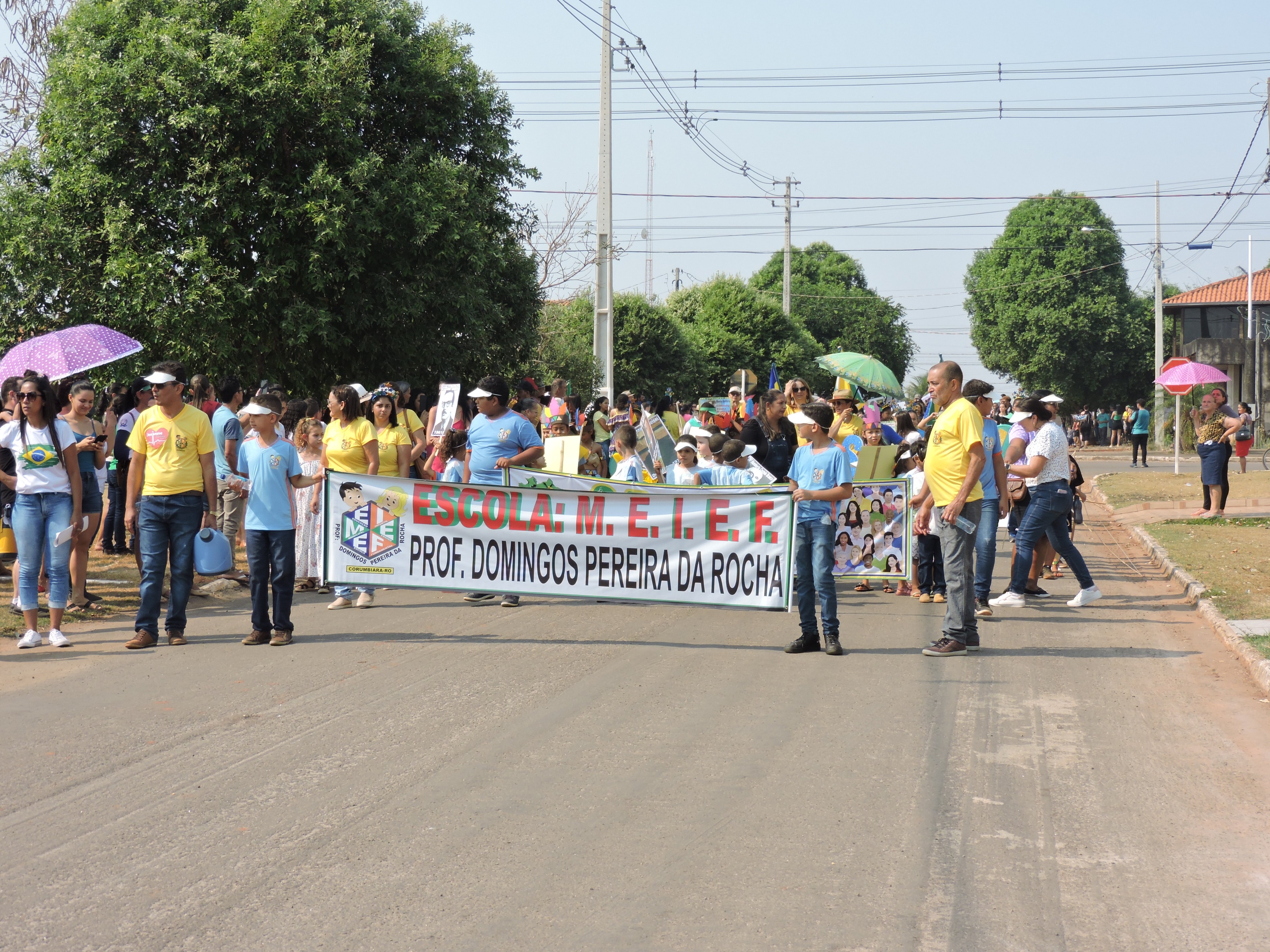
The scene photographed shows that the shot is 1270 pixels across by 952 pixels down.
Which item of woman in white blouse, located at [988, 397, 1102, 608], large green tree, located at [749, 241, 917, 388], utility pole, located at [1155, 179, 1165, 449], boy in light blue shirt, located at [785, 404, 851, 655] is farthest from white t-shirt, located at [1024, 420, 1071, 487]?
large green tree, located at [749, 241, 917, 388]

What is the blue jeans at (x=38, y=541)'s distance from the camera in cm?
880

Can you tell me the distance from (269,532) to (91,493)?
2.81 metres

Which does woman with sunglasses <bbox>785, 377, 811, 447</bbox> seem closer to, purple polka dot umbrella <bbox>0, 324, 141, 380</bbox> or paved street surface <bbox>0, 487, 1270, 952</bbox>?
paved street surface <bbox>0, 487, 1270, 952</bbox>

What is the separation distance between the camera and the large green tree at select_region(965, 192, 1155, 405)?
69.5 meters

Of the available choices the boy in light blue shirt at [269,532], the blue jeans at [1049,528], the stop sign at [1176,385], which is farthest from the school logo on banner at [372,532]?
the stop sign at [1176,385]

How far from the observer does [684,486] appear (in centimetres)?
930

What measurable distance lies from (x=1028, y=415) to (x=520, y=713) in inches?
256

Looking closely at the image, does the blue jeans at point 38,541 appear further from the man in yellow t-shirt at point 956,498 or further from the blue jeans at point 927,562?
the blue jeans at point 927,562

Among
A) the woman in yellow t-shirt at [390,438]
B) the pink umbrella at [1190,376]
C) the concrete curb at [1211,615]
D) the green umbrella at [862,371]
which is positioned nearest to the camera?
the concrete curb at [1211,615]

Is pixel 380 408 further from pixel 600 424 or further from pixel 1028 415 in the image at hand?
pixel 1028 415

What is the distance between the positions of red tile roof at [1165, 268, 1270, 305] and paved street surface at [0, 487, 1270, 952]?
58821 millimetres

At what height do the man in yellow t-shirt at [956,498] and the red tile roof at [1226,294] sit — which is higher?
the red tile roof at [1226,294]

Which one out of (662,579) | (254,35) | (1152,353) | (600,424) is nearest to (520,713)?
(662,579)

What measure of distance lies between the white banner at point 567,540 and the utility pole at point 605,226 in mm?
14860
